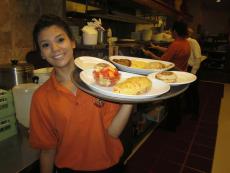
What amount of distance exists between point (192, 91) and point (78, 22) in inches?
109

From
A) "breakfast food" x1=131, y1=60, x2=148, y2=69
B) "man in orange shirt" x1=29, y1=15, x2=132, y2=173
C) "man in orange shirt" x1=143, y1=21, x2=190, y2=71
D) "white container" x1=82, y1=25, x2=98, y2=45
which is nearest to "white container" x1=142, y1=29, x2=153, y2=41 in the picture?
"man in orange shirt" x1=143, y1=21, x2=190, y2=71

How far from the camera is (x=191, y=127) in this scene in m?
3.77

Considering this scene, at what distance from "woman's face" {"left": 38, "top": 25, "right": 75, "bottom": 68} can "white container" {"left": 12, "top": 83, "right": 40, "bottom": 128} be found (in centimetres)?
36

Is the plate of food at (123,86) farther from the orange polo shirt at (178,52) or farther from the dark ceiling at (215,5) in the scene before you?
the dark ceiling at (215,5)

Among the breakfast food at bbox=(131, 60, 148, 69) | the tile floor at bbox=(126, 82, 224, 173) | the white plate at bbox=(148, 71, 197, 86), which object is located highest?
the breakfast food at bbox=(131, 60, 148, 69)

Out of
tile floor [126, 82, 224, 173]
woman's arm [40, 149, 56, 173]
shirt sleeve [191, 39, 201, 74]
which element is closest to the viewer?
woman's arm [40, 149, 56, 173]

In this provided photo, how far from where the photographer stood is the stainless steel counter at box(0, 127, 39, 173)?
96 centimetres

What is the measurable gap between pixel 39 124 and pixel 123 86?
1.80 ft

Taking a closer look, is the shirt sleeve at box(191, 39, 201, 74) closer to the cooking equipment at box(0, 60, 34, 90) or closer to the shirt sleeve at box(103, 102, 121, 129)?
the shirt sleeve at box(103, 102, 121, 129)

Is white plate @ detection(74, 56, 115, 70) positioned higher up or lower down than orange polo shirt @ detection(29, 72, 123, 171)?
higher up

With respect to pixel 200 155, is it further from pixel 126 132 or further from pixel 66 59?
pixel 66 59

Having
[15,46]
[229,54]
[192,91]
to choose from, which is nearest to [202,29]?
[229,54]

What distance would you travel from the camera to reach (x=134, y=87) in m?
0.81

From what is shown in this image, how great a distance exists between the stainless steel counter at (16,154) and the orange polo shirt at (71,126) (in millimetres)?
68
